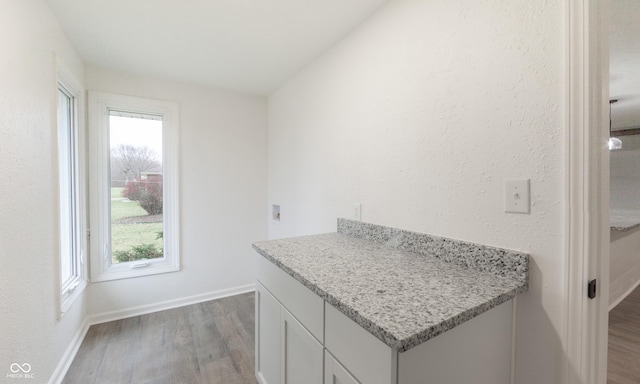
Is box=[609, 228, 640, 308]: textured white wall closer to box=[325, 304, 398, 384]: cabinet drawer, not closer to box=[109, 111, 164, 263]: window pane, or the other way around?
box=[325, 304, 398, 384]: cabinet drawer

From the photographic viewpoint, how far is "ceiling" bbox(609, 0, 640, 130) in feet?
4.95

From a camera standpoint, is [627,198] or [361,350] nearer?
[361,350]

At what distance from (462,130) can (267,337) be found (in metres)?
1.45

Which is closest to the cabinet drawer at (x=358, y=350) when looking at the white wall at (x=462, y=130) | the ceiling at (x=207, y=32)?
the white wall at (x=462, y=130)

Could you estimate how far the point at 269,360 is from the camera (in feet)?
4.79

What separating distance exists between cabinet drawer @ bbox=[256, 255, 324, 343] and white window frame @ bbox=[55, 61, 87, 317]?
64.7 inches

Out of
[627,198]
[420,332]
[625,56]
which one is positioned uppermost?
[625,56]

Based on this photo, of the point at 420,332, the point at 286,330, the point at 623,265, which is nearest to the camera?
the point at 420,332

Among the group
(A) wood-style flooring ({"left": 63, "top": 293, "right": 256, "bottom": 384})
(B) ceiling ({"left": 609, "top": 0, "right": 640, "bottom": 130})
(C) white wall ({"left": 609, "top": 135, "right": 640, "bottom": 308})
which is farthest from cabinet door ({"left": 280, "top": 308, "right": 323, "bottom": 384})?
(C) white wall ({"left": 609, "top": 135, "right": 640, "bottom": 308})

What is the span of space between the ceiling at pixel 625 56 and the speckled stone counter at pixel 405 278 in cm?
167

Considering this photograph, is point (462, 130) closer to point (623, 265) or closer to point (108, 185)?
point (108, 185)

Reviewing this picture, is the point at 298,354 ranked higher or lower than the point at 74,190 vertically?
lower

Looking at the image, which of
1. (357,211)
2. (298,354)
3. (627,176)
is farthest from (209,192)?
(627,176)

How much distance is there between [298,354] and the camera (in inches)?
45.0
